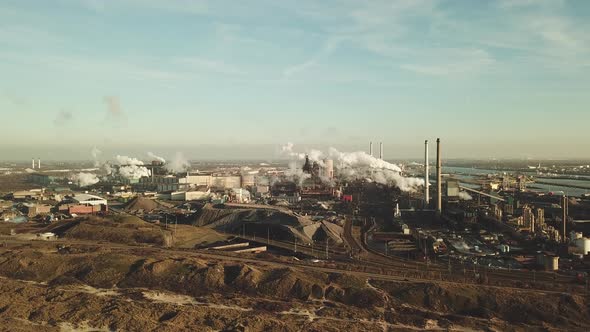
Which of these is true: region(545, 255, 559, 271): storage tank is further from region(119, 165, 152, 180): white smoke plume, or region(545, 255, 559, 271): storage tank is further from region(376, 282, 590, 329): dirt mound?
region(119, 165, 152, 180): white smoke plume

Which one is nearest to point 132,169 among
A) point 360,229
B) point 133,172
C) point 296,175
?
point 133,172

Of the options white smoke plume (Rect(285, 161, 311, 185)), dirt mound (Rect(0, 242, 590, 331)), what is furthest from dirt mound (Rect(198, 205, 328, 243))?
white smoke plume (Rect(285, 161, 311, 185))

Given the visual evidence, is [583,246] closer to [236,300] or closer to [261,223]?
[261,223]

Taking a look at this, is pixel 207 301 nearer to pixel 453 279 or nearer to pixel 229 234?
pixel 453 279

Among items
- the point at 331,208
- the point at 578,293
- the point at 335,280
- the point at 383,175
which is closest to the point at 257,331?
the point at 335,280

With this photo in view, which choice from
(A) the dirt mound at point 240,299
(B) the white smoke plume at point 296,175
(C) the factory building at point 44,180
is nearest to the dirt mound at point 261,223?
(A) the dirt mound at point 240,299
